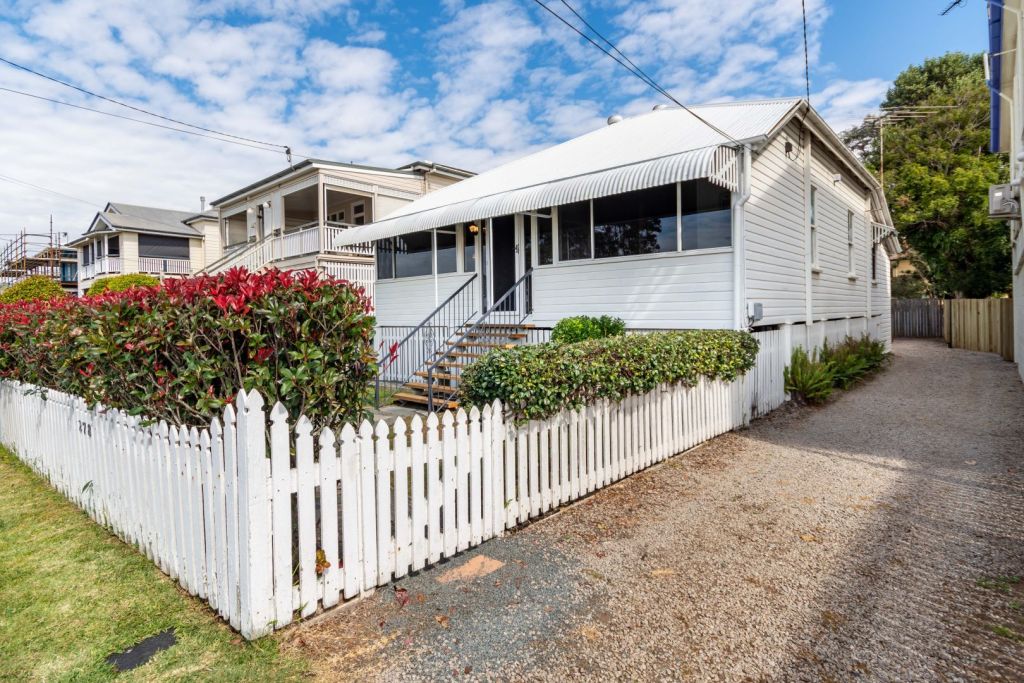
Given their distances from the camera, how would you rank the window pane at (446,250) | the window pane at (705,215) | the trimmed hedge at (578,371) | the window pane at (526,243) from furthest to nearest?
the window pane at (446,250) < the window pane at (526,243) < the window pane at (705,215) < the trimmed hedge at (578,371)

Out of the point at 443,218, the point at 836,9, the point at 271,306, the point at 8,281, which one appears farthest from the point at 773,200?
the point at 8,281

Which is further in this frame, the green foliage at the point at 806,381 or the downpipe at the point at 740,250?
the green foliage at the point at 806,381


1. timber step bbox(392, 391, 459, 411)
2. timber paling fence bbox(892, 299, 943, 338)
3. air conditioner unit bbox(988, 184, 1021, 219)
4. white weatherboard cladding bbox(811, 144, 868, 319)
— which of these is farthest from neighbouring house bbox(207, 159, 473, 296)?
timber paling fence bbox(892, 299, 943, 338)

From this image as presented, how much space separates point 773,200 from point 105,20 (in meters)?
13.2

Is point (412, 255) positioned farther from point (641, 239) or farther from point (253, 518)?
point (253, 518)

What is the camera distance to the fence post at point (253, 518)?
2.92 meters

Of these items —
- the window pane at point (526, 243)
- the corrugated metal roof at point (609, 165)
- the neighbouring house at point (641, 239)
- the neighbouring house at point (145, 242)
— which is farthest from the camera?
the neighbouring house at point (145, 242)

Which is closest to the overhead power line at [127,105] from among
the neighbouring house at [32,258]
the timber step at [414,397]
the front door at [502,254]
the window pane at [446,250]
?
the window pane at [446,250]

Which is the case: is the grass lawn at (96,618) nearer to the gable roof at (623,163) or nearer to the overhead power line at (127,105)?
the gable roof at (623,163)

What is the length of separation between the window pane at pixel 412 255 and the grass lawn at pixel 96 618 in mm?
10356

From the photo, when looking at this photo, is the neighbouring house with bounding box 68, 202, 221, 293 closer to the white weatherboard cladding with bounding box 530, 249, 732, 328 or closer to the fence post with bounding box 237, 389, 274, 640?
the white weatherboard cladding with bounding box 530, 249, 732, 328

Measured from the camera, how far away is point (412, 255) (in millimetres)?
14625

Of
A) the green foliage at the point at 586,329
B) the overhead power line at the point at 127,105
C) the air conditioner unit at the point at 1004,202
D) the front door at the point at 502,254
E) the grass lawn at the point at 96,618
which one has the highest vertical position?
the overhead power line at the point at 127,105

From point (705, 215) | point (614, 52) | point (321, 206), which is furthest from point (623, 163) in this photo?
point (321, 206)
